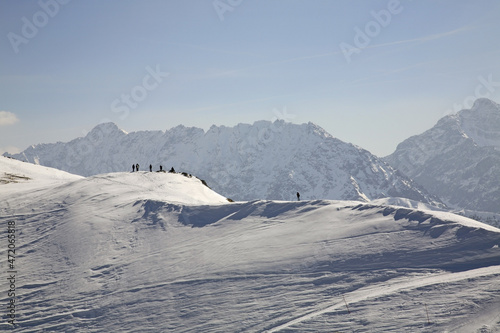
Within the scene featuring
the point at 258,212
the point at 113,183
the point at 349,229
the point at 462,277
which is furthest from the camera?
the point at 113,183

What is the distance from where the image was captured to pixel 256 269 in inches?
1231

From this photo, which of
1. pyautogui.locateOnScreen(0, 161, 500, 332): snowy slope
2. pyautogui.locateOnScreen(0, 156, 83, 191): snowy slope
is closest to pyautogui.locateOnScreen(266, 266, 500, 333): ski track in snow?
pyautogui.locateOnScreen(0, 161, 500, 332): snowy slope

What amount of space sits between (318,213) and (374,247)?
8.85m

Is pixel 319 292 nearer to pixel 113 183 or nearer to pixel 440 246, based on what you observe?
pixel 440 246

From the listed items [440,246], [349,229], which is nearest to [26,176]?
[349,229]

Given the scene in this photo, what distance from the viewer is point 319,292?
2722 cm
